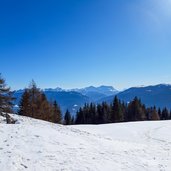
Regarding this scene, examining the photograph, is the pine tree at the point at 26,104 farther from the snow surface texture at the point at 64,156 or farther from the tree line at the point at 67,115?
the snow surface texture at the point at 64,156

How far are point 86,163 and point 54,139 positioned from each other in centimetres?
488

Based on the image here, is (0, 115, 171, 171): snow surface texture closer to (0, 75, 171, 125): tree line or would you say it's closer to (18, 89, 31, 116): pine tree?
(0, 75, 171, 125): tree line

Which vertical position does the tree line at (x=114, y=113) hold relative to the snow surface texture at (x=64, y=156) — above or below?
above

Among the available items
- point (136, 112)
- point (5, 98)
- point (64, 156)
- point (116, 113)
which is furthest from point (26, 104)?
point (136, 112)

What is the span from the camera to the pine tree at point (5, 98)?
117ft

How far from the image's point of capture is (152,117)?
9150 centimetres

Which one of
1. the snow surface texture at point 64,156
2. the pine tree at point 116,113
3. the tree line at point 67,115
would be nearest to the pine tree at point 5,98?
the tree line at point 67,115

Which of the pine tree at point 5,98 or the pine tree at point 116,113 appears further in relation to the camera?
the pine tree at point 116,113

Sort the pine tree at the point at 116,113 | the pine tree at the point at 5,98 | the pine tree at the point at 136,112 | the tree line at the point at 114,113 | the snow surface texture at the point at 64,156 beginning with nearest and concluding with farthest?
1. the snow surface texture at the point at 64,156
2. the pine tree at the point at 5,98
3. the pine tree at the point at 116,113
4. the tree line at the point at 114,113
5. the pine tree at the point at 136,112

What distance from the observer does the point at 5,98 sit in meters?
36.1

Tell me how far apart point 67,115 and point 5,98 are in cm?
6051

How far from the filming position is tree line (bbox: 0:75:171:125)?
1468 inches

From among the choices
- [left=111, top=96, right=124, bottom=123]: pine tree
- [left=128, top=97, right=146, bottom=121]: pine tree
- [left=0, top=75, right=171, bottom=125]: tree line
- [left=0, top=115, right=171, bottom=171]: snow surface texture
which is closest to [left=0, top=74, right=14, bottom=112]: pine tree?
[left=0, top=75, right=171, bottom=125]: tree line

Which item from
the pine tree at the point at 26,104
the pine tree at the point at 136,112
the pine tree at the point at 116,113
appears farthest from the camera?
the pine tree at the point at 136,112
